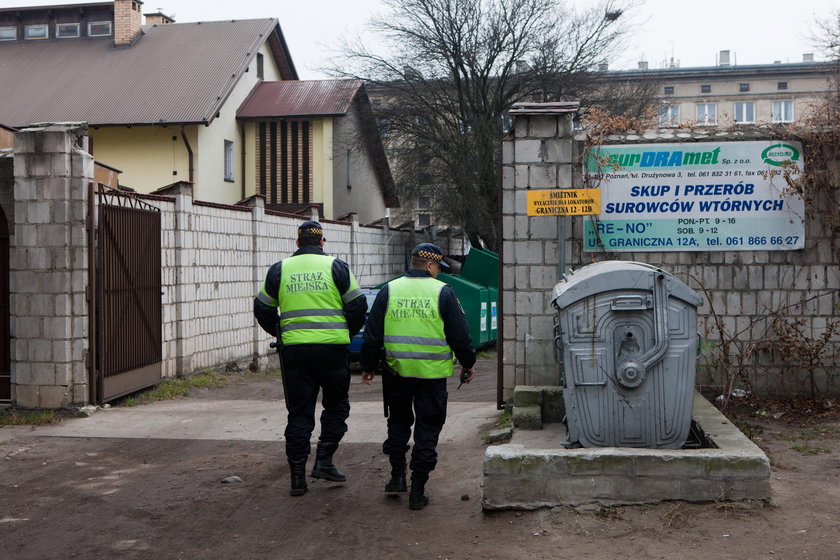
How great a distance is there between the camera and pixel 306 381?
6.51 m

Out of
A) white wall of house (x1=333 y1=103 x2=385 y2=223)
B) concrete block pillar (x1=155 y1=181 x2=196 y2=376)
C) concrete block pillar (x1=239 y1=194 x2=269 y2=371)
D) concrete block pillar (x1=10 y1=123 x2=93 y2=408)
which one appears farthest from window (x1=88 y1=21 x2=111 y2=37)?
concrete block pillar (x1=10 y1=123 x2=93 y2=408)

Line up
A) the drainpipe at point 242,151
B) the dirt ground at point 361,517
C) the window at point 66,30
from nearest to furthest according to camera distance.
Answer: the dirt ground at point 361,517 → the drainpipe at point 242,151 → the window at point 66,30

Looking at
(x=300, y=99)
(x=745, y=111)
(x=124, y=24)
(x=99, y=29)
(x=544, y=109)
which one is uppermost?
(x=745, y=111)

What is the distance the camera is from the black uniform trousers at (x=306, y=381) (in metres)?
6.44

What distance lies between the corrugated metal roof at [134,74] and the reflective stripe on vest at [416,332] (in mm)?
20105

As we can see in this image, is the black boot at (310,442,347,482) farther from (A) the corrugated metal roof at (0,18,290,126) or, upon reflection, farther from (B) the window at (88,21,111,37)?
(B) the window at (88,21,111,37)

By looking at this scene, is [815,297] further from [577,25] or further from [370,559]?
[577,25]

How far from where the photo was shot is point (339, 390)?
6.59 meters

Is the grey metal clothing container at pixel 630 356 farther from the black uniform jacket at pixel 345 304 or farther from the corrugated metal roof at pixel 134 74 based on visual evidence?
the corrugated metal roof at pixel 134 74

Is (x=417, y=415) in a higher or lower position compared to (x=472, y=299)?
lower

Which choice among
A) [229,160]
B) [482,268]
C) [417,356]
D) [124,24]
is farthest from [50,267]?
[124,24]

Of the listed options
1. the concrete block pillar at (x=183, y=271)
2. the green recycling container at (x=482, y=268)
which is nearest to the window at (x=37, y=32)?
the green recycling container at (x=482, y=268)

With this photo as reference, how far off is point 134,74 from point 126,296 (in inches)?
758

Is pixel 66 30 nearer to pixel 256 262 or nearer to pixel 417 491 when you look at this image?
pixel 256 262
